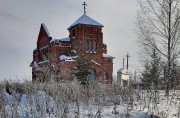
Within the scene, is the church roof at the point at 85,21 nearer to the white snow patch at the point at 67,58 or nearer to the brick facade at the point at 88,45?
the brick facade at the point at 88,45

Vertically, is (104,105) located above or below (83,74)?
below

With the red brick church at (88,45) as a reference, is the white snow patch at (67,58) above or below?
below

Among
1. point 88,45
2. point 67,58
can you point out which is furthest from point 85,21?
point 67,58

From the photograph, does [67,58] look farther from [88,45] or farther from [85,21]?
[85,21]

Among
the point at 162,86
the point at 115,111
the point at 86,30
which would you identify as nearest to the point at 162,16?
the point at 162,86

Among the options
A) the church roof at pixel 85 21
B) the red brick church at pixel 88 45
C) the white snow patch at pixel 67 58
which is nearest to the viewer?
the white snow patch at pixel 67 58

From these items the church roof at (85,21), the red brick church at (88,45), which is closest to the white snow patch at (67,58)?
the red brick church at (88,45)

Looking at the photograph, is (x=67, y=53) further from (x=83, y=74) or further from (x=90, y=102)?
(x=90, y=102)

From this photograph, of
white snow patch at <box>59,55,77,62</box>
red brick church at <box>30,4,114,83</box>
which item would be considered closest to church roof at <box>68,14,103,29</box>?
red brick church at <box>30,4,114,83</box>

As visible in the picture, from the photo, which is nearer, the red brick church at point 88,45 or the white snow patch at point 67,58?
the white snow patch at point 67,58

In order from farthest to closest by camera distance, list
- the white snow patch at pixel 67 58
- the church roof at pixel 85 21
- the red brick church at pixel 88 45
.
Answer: the church roof at pixel 85 21 < the red brick church at pixel 88 45 < the white snow patch at pixel 67 58

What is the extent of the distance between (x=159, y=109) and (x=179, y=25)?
7.62m

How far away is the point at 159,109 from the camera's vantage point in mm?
7852

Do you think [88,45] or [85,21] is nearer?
[88,45]
